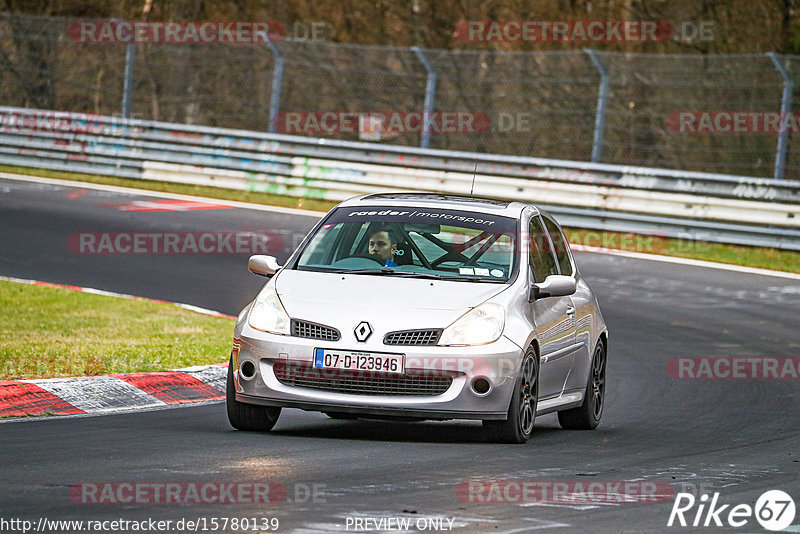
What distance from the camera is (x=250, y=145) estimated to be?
2562cm

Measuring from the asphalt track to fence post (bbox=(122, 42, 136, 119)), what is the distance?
10.2 metres

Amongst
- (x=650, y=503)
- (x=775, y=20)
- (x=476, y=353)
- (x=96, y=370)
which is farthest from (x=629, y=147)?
(x=650, y=503)

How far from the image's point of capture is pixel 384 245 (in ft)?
32.4

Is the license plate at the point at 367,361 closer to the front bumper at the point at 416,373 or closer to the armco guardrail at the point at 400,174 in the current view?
the front bumper at the point at 416,373

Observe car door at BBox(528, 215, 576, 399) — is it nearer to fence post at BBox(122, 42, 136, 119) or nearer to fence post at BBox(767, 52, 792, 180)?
fence post at BBox(767, 52, 792, 180)

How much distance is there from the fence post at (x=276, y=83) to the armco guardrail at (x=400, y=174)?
0.68m

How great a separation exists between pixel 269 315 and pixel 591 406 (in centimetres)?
266

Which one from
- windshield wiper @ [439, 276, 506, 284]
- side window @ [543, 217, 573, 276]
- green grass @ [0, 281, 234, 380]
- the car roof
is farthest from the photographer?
green grass @ [0, 281, 234, 380]

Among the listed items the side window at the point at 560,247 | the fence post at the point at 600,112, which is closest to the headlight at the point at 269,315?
the side window at the point at 560,247

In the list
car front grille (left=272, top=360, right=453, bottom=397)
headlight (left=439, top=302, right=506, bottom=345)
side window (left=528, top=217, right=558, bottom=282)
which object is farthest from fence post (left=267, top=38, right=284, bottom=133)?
car front grille (left=272, top=360, right=453, bottom=397)

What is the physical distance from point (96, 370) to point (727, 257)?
12.0m

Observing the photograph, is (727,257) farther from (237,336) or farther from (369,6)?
(369,6)

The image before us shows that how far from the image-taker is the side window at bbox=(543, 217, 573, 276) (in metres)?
10.8

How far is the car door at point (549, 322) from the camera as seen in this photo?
9.59 m
